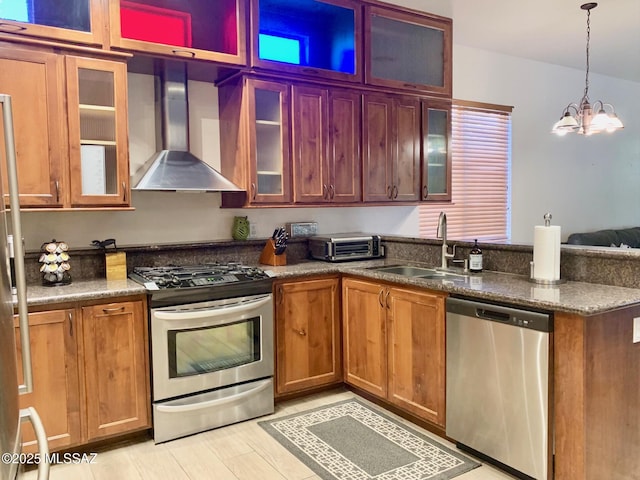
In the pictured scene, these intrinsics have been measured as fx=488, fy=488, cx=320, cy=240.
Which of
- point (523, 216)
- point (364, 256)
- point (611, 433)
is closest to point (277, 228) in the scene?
point (364, 256)

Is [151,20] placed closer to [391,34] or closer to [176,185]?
[176,185]

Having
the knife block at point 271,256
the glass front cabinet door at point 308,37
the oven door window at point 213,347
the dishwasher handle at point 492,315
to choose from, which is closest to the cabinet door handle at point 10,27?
the glass front cabinet door at point 308,37

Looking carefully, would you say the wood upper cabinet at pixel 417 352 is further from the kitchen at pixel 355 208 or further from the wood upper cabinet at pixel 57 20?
the wood upper cabinet at pixel 57 20

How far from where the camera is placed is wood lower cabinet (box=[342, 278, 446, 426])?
9.02 feet

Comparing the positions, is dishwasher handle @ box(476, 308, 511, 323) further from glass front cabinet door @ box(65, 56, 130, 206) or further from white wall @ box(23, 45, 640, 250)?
glass front cabinet door @ box(65, 56, 130, 206)

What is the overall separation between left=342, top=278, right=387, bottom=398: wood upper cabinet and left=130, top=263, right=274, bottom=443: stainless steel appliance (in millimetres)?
584

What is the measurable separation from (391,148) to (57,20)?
2414 mm

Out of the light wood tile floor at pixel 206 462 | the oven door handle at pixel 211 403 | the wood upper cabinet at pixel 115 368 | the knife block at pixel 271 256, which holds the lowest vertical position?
the light wood tile floor at pixel 206 462

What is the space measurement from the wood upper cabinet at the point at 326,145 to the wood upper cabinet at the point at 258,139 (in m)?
0.09

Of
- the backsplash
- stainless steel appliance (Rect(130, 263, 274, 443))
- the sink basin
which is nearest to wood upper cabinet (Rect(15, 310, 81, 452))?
stainless steel appliance (Rect(130, 263, 274, 443))

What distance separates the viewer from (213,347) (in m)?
2.95

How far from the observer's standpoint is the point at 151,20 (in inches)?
122

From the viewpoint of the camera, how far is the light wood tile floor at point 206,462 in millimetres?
2461

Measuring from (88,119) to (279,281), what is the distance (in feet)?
4.90
